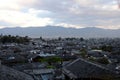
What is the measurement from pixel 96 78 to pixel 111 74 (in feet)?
3.88

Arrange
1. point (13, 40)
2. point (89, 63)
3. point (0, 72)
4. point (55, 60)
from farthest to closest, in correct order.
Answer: point (13, 40), point (55, 60), point (89, 63), point (0, 72)

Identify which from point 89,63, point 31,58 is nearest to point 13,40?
point 31,58

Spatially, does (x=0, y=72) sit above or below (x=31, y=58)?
above

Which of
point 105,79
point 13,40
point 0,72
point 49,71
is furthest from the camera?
point 13,40

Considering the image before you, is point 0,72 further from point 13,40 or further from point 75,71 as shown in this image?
point 13,40

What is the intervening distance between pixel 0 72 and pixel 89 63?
10391 mm

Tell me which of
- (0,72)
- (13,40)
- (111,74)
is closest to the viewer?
(0,72)

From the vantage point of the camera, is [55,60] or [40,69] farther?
[55,60]

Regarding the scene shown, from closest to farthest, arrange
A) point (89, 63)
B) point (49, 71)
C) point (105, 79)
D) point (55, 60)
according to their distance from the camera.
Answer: point (105, 79) < point (89, 63) < point (49, 71) < point (55, 60)

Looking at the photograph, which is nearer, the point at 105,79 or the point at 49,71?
the point at 105,79

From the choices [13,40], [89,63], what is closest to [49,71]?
[89,63]

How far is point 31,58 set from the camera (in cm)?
5378

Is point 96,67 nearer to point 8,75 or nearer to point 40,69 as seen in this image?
point 8,75

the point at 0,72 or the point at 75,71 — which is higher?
the point at 0,72
